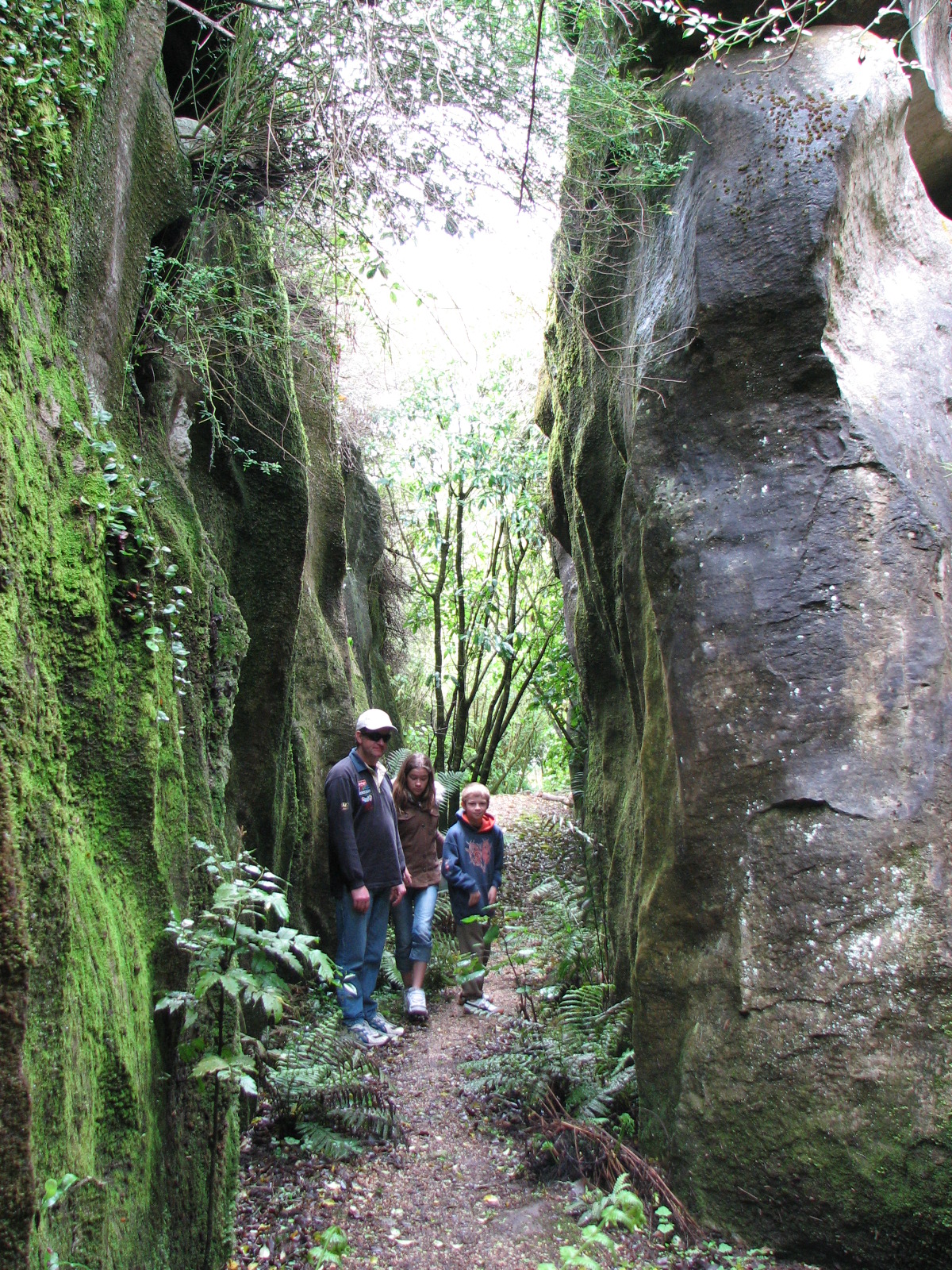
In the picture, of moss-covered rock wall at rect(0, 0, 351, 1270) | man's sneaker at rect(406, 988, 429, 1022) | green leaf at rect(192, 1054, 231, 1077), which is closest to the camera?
moss-covered rock wall at rect(0, 0, 351, 1270)

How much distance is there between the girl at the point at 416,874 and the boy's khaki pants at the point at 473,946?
1.00ft

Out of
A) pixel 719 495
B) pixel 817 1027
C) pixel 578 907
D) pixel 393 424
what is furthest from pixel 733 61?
pixel 393 424

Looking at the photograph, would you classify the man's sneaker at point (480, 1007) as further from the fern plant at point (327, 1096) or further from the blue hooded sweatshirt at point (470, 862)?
the fern plant at point (327, 1096)

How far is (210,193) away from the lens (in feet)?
16.5

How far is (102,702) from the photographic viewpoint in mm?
3057

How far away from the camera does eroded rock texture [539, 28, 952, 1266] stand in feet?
11.4

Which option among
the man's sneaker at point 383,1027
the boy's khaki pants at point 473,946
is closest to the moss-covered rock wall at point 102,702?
the man's sneaker at point 383,1027

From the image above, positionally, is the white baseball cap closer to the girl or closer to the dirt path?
the girl

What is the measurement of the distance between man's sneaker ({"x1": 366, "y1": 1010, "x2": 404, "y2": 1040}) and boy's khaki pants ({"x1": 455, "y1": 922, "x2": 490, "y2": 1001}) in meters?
0.85

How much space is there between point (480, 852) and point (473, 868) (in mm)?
151

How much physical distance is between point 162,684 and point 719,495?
277cm

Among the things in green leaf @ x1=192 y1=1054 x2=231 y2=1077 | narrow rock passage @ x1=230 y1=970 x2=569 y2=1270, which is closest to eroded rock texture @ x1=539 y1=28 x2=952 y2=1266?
narrow rock passage @ x1=230 y1=970 x2=569 y2=1270

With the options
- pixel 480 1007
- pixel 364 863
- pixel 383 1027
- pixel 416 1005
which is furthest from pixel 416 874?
pixel 383 1027

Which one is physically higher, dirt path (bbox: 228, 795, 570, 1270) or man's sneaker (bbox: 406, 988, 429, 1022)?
man's sneaker (bbox: 406, 988, 429, 1022)
